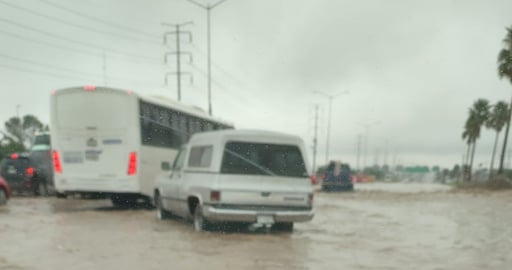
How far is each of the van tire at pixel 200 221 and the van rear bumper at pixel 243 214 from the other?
14.8 inches

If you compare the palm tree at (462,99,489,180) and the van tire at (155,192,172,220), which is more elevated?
the palm tree at (462,99,489,180)

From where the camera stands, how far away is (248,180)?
12.5 meters

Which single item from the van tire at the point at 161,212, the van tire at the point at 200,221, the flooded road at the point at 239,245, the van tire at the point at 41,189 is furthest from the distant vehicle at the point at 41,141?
the van tire at the point at 200,221

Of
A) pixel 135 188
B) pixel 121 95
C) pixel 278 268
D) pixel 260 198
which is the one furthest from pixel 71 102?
pixel 278 268

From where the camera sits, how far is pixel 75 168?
18438 mm

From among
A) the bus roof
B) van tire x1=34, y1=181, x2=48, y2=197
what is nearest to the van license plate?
the bus roof

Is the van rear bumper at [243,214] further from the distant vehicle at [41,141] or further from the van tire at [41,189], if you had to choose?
the van tire at [41,189]

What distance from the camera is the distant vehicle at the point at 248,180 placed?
1227cm

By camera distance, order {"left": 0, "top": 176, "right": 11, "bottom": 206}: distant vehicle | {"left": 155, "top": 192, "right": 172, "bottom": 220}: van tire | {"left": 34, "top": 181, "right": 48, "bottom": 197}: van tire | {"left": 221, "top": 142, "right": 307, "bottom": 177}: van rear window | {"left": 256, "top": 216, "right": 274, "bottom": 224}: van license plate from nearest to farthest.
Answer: {"left": 256, "top": 216, "right": 274, "bottom": 224}: van license plate
{"left": 221, "top": 142, "right": 307, "bottom": 177}: van rear window
{"left": 155, "top": 192, "right": 172, "bottom": 220}: van tire
{"left": 0, "top": 176, "right": 11, "bottom": 206}: distant vehicle
{"left": 34, "top": 181, "right": 48, "bottom": 197}: van tire

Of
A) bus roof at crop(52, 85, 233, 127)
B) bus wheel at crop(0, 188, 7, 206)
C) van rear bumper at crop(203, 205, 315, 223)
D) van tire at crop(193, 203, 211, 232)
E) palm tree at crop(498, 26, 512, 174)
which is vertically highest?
palm tree at crop(498, 26, 512, 174)

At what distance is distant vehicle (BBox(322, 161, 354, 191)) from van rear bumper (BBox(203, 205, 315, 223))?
29.7m

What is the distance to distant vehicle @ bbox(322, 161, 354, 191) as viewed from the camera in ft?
139

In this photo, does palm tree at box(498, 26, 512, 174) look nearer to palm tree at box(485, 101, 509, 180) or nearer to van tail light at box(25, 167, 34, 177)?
palm tree at box(485, 101, 509, 180)

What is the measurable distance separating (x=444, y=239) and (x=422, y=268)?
466 cm
